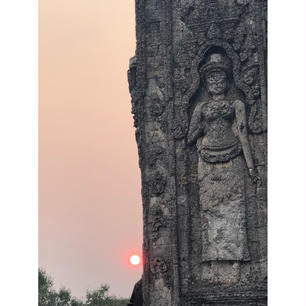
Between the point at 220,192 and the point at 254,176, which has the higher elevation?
the point at 254,176

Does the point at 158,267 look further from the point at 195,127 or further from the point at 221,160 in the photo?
the point at 195,127

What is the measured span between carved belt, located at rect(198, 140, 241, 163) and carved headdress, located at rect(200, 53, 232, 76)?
1.16 m

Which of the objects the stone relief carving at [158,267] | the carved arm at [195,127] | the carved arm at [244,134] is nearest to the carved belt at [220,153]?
the carved arm at [244,134]

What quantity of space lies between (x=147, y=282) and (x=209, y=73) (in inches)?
131

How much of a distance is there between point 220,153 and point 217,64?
1367 millimetres

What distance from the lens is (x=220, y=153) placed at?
13438mm

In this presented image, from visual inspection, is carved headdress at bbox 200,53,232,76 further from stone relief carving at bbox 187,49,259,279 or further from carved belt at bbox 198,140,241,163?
carved belt at bbox 198,140,241,163

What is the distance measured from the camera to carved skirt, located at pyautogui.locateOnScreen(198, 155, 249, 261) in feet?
42.9

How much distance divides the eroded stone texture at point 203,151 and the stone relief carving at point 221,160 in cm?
2

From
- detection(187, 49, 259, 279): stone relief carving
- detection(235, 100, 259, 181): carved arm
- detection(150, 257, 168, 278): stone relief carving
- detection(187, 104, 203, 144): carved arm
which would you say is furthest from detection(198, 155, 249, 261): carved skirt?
detection(150, 257, 168, 278): stone relief carving

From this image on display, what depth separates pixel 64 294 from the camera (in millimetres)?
32750

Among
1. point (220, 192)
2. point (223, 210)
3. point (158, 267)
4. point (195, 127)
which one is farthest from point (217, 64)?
point (158, 267)
